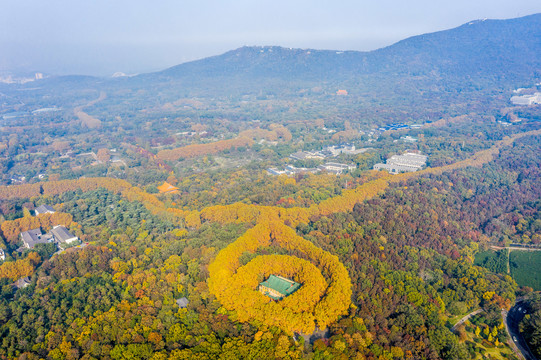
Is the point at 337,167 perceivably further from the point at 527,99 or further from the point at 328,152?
the point at 527,99

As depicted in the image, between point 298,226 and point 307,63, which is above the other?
point 307,63

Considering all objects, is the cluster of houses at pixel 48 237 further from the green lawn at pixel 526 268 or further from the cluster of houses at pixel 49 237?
the green lawn at pixel 526 268

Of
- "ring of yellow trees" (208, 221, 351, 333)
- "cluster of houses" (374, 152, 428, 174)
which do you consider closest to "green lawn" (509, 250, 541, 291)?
"ring of yellow trees" (208, 221, 351, 333)

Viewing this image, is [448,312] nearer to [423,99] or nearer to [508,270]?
[508,270]

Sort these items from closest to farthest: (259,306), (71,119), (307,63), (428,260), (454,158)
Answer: (259,306) < (428,260) < (454,158) < (71,119) < (307,63)

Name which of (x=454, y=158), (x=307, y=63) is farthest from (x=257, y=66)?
(x=454, y=158)
